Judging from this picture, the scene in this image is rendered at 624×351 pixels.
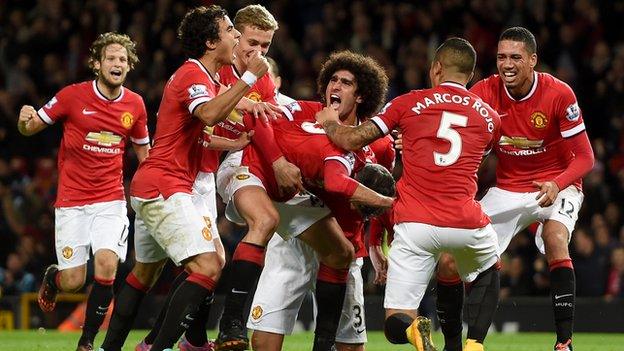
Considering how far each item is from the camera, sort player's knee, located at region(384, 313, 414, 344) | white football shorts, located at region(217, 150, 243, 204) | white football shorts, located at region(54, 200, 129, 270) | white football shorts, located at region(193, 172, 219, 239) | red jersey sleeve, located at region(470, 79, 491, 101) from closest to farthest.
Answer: player's knee, located at region(384, 313, 414, 344) → white football shorts, located at region(217, 150, 243, 204) → white football shorts, located at region(193, 172, 219, 239) → red jersey sleeve, located at region(470, 79, 491, 101) → white football shorts, located at region(54, 200, 129, 270)

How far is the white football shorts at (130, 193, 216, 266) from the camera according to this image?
768 cm

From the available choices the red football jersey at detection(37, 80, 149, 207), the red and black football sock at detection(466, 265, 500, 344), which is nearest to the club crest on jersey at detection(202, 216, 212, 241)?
the red and black football sock at detection(466, 265, 500, 344)

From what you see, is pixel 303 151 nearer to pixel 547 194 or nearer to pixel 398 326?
pixel 398 326

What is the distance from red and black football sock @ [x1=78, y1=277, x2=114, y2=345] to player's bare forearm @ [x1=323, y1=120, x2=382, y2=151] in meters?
2.61

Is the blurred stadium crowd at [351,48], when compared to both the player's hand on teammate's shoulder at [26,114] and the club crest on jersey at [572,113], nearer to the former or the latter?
the club crest on jersey at [572,113]

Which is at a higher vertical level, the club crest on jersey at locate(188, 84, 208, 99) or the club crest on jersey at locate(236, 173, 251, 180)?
the club crest on jersey at locate(188, 84, 208, 99)

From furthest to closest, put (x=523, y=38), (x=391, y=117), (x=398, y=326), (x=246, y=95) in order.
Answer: (x=523, y=38) < (x=246, y=95) < (x=391, y=117) < (x=398, y=326)

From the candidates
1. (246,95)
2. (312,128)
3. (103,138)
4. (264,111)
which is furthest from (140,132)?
(312,128)

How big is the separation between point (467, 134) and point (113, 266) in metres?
3.39

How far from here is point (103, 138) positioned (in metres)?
10.1

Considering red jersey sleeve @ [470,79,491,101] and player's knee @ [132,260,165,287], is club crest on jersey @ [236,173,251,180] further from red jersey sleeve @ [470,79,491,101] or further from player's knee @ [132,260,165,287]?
red jersey sleeve @ [470,79,491,101]

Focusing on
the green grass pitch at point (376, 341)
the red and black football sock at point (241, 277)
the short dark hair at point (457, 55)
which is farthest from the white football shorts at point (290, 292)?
the green grass pitch at point (376, 341)

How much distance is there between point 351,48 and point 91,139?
296 inches

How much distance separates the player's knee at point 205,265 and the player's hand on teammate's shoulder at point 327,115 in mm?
1173
